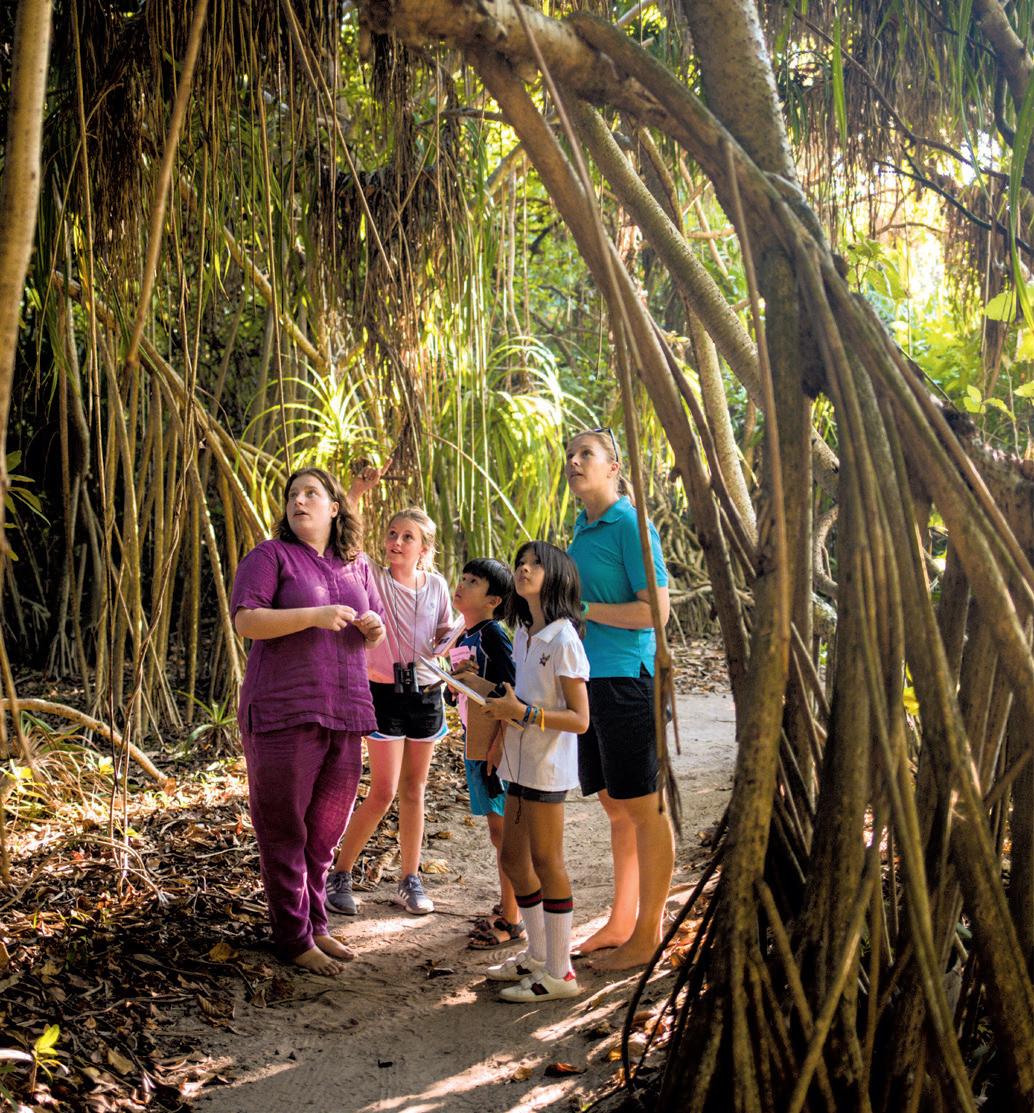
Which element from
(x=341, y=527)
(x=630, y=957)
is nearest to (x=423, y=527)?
(x=341, y=527)

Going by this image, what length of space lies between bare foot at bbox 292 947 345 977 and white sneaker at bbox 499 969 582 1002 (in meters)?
0.45

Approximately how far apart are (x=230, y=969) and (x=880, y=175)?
10.6ft

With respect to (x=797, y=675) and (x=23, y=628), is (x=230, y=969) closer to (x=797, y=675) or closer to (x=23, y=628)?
(x=797, y=675)

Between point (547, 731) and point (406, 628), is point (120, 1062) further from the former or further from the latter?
point (406, 628)

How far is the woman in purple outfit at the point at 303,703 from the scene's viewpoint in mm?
2713

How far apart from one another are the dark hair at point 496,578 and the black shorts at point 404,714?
38cm

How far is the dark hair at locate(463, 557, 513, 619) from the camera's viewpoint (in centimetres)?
300

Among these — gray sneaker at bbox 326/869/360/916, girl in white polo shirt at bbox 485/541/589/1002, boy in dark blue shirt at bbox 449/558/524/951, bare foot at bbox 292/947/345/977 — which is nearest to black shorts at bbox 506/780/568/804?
girl in white polo shirt at bbox 485/541/589/1002

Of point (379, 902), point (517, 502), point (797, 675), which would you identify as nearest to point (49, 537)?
point (517, 502)

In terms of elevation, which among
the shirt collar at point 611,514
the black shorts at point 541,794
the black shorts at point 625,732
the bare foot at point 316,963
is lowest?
the bare foot at point 316,963

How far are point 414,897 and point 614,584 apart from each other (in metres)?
1.13

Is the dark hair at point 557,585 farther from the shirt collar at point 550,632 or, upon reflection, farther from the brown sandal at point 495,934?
the brown sandal at point 495,934

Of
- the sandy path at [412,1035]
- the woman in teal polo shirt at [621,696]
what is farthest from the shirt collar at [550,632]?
the sandy path at [412,1035]

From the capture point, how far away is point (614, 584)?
9.19ft
